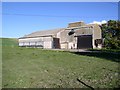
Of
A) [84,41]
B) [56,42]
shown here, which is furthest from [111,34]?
[56,42]

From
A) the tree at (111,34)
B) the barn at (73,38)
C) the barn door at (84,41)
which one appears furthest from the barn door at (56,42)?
the tree at (111,34)

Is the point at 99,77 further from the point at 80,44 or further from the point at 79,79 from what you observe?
the point at 80,44

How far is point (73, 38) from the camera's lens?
66312 millimetres

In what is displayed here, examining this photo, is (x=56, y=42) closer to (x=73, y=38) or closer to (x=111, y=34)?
(x=73, y=38)

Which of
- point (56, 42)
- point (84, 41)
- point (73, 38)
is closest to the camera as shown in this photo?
point (84, 41)

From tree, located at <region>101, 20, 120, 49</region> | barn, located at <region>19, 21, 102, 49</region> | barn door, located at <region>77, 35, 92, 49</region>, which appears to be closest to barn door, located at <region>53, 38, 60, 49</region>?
barn, located at <region>19, 21, 102, 49</region>

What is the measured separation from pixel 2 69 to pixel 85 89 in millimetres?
6297

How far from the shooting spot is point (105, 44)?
63.0 m

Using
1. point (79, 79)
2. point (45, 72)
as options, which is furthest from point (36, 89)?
point (45, 72)

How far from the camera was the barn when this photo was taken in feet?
206

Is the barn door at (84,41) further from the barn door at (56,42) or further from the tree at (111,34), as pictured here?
the barn door at (56,42)

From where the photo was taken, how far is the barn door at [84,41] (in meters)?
62.5

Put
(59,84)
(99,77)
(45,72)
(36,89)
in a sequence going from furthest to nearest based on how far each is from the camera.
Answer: (45,72)
(99,77)
(59,84)
(36,89)

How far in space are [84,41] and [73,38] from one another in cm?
411
